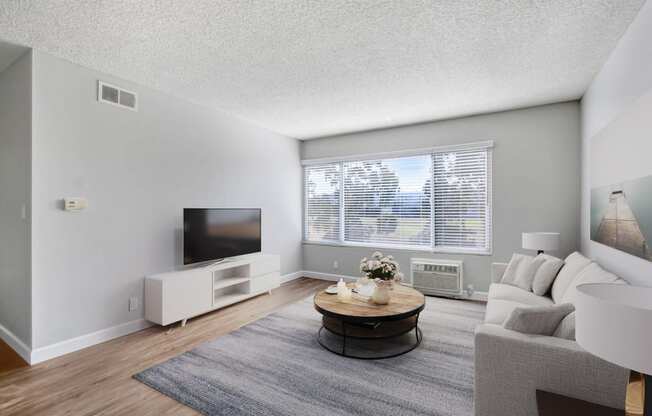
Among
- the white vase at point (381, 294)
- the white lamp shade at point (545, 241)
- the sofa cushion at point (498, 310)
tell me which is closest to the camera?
the sofa cushion at point (498, 310)

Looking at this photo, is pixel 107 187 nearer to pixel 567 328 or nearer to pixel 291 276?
pixel 291 276

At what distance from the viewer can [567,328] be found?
5.67 feet

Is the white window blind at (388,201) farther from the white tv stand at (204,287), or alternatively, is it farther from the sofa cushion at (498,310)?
the sofa cushion at (498,310)

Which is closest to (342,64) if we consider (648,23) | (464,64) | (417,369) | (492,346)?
(464,64)

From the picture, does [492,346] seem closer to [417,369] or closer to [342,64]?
[417,369]

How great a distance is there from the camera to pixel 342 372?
2.51m

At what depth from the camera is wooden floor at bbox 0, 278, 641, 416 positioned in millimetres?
2094

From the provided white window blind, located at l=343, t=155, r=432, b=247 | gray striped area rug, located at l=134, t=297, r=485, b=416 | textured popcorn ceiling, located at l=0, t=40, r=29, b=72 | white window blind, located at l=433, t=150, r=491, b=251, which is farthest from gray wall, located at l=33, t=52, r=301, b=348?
white window blind, located at l=433, t=150, r=491, b=251

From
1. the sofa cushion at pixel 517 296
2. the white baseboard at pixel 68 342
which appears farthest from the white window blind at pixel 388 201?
the white baseboard at pixel 68 342

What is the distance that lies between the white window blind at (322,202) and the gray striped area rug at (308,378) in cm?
277

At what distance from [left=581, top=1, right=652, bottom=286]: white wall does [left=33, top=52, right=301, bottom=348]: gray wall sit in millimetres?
4320

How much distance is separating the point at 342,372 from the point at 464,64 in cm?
297

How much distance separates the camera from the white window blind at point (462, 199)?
4504 millimetres

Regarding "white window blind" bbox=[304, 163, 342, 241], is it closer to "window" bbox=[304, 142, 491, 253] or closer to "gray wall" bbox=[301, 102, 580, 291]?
"window" bbox=[304, 142, 491, 253]
